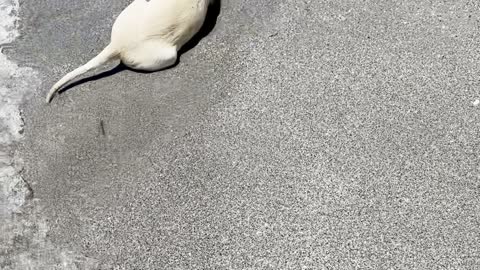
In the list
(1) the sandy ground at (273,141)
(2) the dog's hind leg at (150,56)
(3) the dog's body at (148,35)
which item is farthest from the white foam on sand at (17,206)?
(2) the dog's hind leg at (150,56)

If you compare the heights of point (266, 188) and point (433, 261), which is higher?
point (266, 188)

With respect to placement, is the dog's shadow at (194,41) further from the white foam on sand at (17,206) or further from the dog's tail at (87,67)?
the white foam on sand at (17,206)

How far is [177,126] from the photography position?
2.69m

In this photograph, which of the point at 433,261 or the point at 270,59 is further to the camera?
the point at 270,59

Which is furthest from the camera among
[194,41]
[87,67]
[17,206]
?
[194,41]

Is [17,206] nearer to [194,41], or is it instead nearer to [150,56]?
[150,56]

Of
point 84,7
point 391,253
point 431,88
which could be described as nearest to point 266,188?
point 391,253

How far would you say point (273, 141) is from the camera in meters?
2.62

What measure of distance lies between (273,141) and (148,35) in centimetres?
73

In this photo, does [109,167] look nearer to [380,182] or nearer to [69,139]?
[69,139]

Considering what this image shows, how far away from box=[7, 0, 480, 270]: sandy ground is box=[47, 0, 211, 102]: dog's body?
0.26 ft

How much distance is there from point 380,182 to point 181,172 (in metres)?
0.79

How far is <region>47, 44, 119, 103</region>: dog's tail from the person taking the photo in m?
2.75

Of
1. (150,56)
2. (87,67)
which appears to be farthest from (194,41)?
(87,67)
